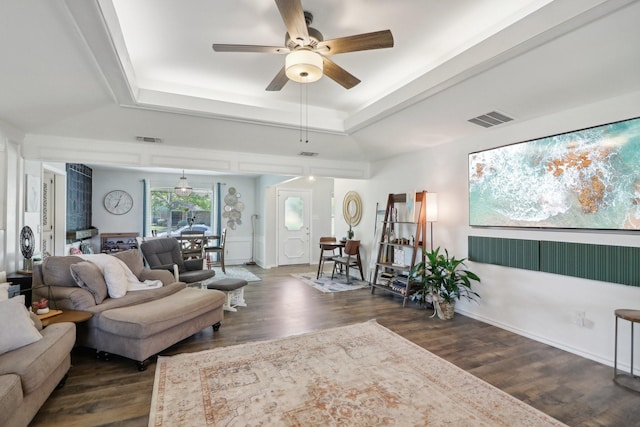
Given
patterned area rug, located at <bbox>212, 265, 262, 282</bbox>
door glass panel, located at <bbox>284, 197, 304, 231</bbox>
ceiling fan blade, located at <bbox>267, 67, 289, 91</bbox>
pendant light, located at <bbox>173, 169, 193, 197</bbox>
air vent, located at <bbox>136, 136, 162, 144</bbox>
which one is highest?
ceiling fan blade, located at <bbox>267, 67, 289, 91</bbox>

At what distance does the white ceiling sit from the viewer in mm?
2232

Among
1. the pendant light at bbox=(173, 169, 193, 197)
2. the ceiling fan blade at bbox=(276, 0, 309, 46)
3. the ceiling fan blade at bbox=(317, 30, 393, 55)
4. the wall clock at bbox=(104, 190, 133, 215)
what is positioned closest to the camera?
the ceiling fan blade at bbox=(276, 0, 309, 46)

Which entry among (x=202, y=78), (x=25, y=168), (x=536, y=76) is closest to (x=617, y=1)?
(x=536, y=76)

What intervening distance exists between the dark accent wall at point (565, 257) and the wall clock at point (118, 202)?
7660 millimetres

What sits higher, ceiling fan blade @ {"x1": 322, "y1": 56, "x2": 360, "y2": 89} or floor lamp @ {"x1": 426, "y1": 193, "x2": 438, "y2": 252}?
ceiling fan blade @ {"x1": 322, "y1": 56, "x2": 360, "y2": 89}

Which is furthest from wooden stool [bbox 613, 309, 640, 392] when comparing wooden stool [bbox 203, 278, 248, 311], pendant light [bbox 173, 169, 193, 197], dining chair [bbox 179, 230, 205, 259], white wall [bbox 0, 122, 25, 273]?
pendant light [bbox 173, 169, 193, 197]

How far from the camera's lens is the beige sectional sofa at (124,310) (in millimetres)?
2721

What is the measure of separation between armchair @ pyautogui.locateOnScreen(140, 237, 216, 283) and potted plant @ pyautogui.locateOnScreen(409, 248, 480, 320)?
10.4ft

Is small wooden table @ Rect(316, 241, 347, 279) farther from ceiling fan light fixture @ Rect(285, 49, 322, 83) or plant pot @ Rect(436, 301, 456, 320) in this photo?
ceiling fan light fixture @ Rect(285, 49, 322, 83)

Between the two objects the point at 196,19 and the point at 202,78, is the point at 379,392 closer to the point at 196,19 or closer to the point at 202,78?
the point at 196,19

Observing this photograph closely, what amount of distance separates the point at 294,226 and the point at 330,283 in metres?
2.68

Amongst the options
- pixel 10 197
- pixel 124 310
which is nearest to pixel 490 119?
pixel 124 310

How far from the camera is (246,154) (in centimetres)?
512

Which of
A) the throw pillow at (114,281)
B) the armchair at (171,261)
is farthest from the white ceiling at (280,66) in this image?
the throw pillow at (114,281)
